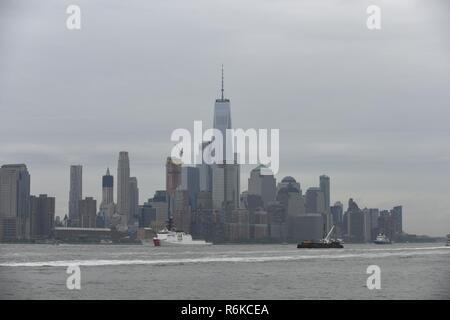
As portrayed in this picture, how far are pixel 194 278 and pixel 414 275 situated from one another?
25.3 m

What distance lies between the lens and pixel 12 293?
221 ft

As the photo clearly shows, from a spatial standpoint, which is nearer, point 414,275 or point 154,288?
point 154,288
